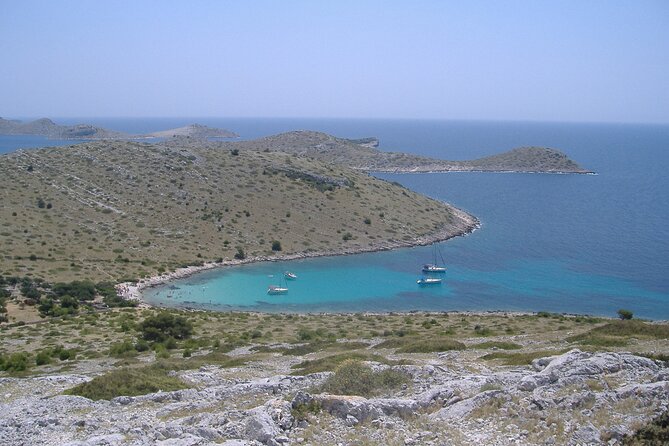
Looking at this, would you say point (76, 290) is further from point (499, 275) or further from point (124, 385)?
point (499, 275)

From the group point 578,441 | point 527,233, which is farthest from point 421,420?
point 527,233

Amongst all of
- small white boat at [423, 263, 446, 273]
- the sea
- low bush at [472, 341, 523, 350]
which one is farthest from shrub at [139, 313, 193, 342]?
small white boat at [423, 263, 446, 273]

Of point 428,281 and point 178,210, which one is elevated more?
point 178,210

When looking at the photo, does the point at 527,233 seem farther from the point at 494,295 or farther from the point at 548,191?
the point at 548,191

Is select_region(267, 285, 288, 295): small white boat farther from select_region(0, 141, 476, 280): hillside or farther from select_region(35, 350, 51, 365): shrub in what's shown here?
select_region(35, 350, 51, 365): shrub

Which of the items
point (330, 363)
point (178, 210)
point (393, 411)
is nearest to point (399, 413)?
point (393, 411)

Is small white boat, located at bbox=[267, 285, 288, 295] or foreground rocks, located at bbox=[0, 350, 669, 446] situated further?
small white boat, located at bbox=[267, 285, 288, 295]
